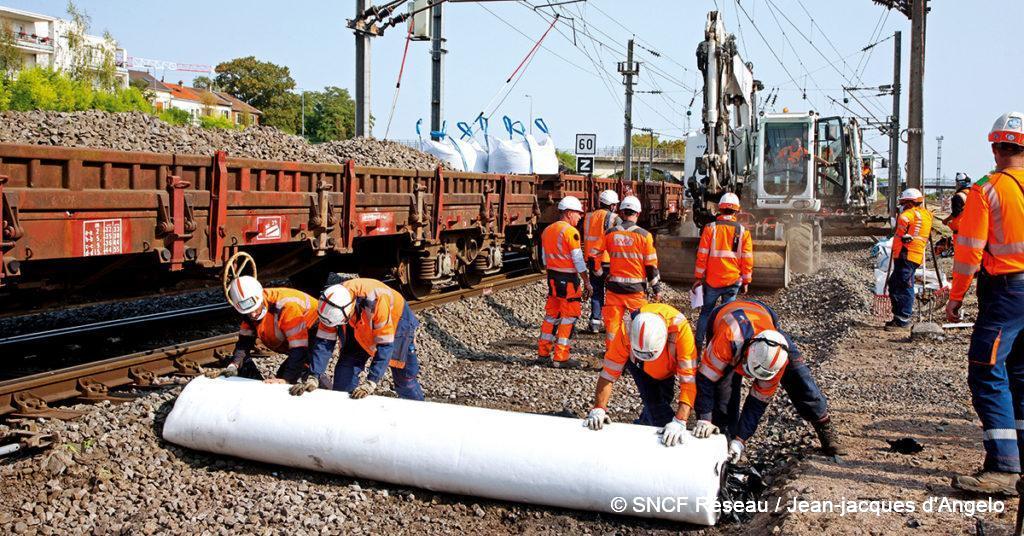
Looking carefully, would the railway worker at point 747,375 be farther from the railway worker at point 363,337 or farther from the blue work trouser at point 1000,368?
the railway worker at point 363,337

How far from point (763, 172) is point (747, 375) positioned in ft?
45.0

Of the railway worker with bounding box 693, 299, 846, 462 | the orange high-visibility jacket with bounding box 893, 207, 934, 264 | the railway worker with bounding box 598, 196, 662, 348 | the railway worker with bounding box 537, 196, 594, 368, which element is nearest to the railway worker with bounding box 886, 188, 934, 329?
the orange high-visibility jacket with bounding box 893, 207, 934, 264

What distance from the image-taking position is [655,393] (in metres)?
5.66

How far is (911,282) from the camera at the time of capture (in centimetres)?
1095

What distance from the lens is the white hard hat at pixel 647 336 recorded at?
5012mm

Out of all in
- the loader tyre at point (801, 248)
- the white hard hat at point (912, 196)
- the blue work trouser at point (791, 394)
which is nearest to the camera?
the blue work trouser at point (791, 394)

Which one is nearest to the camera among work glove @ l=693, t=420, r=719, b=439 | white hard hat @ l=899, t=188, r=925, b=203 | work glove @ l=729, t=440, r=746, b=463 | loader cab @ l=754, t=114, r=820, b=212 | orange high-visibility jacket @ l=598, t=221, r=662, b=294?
work glove @ l=693, t=420, r=719, b=439

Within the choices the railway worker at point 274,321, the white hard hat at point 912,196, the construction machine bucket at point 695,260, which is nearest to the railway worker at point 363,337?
the railway worker at point 274,321

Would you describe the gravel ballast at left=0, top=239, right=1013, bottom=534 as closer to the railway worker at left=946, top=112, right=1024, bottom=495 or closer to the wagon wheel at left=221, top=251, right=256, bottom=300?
the railway worker at left=946, top=112, right=1024, bottom=495

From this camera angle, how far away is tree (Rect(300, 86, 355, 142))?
6156 centimetres

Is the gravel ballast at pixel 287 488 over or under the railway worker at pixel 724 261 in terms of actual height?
under

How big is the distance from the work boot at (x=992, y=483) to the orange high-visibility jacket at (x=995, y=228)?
41.1 inches

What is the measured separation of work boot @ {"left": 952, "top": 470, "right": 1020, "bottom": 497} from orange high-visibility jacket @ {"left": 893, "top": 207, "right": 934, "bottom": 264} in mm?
6617

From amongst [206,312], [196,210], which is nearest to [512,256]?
[206,312]
